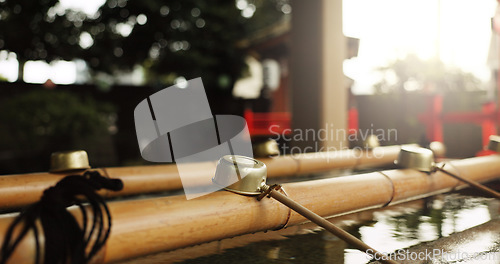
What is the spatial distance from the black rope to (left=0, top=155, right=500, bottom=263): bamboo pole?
1.0 inches

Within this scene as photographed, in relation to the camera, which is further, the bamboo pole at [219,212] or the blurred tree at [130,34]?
the blurred tree at [130,34]

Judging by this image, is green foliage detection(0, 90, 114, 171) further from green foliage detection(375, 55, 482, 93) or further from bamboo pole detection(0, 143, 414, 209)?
green foliage detection(375, 55, 482, 93)

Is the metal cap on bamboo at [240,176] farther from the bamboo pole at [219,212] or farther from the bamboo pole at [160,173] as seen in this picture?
the bamboo pole at [160,173]

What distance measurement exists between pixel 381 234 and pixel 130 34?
8.06 m

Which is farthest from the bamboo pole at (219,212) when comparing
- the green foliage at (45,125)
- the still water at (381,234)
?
the green foliage at (45,125)

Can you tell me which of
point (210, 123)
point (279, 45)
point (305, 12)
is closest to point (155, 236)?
point (305, 12)

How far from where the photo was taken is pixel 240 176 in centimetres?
163

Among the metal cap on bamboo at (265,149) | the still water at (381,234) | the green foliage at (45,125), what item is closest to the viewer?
the still water at (381,234)

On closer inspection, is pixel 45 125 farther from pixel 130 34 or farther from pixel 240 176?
pixel 240 176

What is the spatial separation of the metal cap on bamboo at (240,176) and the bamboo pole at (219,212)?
0.03 m

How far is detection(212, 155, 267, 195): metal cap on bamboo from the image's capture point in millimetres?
1642

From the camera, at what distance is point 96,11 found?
355 inches

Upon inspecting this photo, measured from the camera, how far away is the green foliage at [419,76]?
395 inches

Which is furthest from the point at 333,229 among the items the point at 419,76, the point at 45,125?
the point at 419,76
